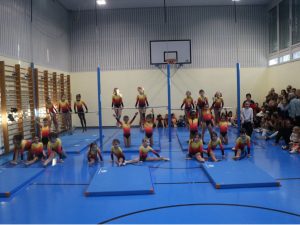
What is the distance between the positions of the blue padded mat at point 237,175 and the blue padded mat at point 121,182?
1314 millimetres

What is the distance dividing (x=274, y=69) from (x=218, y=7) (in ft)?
13.7

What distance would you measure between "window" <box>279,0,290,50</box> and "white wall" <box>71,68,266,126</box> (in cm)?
211

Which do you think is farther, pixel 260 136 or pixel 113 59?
pixel 113 59

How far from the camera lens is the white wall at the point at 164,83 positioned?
51.2 ft

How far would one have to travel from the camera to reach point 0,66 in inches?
349

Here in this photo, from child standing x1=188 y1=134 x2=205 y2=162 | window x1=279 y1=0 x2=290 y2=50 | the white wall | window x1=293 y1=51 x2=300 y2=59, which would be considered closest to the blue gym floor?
child standing x1=188 y1=134 x2=205 y2=162

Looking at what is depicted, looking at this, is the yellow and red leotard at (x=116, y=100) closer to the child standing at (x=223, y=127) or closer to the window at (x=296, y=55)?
the child standing at (x=223, y=127)

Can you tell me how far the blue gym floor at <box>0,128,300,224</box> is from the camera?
172 inches

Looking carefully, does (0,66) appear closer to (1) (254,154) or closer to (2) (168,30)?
(1) (254,154)

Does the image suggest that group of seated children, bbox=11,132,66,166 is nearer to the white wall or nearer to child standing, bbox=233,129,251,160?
child standing, bbox=233,129,251,160

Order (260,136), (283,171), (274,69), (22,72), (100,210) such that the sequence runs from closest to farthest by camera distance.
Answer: (100,210)
(283,171)
(22,72)
(260,136)
(274,69)

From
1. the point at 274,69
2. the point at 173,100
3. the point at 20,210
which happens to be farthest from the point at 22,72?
the point at 274,69

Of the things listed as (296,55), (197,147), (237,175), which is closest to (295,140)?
(197,147)

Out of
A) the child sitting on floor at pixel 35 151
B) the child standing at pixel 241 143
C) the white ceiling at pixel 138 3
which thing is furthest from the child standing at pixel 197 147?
the white ceiling at pixel 138 3
